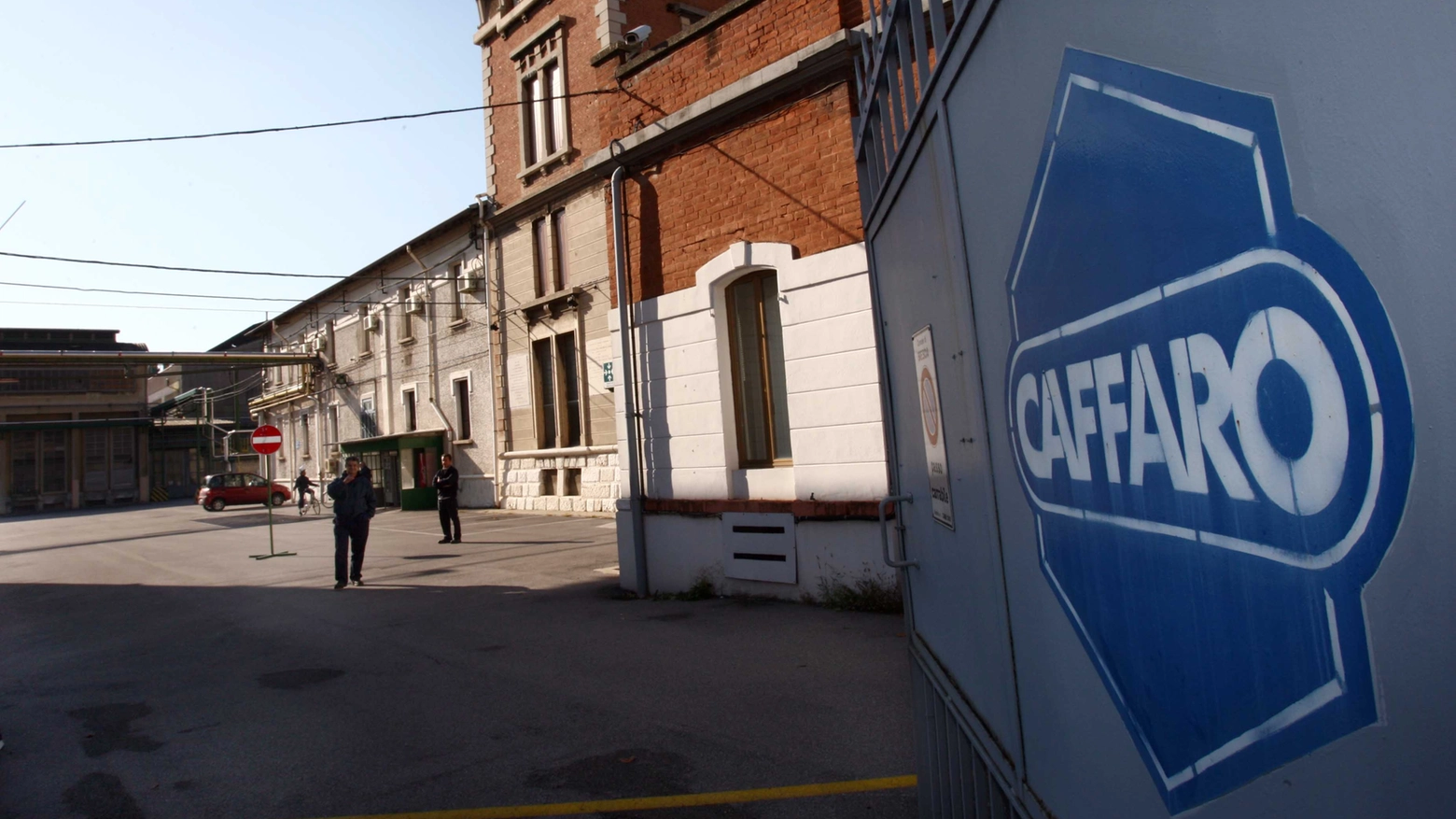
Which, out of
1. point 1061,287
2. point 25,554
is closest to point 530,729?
point 1061,287

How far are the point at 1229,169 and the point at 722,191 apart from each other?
332 inches

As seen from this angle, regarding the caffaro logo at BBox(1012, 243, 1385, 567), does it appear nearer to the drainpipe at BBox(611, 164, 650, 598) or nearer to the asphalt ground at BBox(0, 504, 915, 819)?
the asphalt ground at BBox(0, 504, 915, 819)

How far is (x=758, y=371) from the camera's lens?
9.23 meters

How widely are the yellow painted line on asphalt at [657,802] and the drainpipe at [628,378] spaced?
553 cm

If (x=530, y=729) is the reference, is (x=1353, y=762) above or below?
above

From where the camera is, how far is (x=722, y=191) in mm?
9203

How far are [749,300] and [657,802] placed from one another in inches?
231

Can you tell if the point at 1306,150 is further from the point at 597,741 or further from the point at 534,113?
the point at 534,113

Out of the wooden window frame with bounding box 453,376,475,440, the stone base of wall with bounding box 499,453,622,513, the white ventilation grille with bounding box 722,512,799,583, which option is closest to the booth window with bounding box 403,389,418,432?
the wooden window frame with bounding box 453,376,475,440

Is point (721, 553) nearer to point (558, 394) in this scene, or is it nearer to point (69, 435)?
point (558, 394)

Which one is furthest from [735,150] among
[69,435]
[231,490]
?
[69,435]

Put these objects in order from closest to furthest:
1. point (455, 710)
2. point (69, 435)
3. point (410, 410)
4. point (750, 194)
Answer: point (455, 710)
point (750, 194)
point (410, 410)
point (69, 435)

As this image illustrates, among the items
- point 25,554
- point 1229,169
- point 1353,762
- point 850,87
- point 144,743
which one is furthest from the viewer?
point 25,554

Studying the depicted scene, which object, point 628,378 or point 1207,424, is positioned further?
point 628,378
